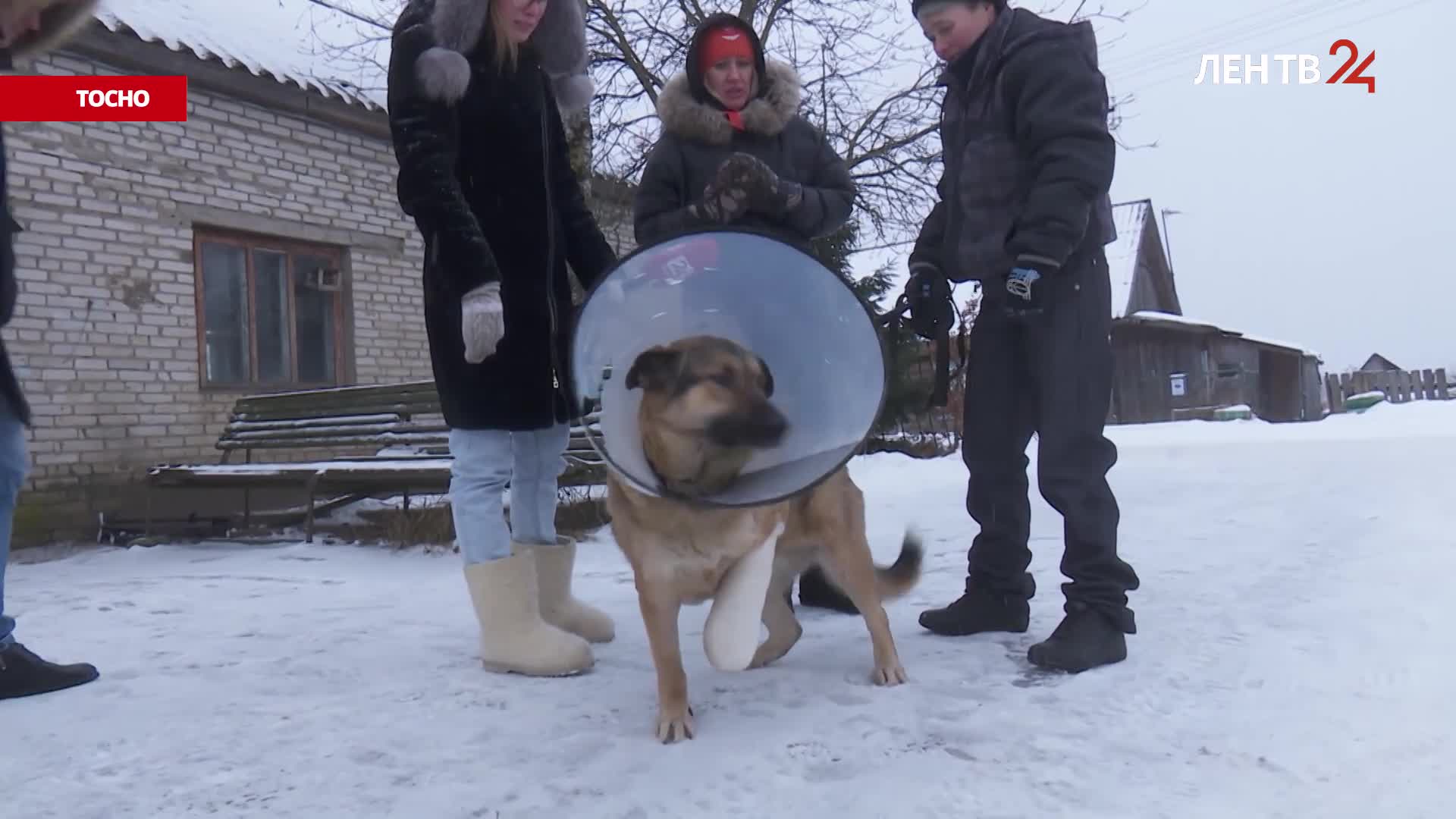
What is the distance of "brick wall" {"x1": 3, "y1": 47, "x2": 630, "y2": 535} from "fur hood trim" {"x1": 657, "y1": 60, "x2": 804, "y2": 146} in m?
4.83

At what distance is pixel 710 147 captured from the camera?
272 cm

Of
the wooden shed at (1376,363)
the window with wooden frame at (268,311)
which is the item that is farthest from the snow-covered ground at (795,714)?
the wooden shed at (1376,363)

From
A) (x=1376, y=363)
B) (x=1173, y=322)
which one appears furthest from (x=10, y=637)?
(x=1376, y=363)

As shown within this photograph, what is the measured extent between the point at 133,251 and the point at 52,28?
4.45 meters

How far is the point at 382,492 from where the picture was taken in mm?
5633

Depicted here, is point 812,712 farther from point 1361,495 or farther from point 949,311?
point 1361,495

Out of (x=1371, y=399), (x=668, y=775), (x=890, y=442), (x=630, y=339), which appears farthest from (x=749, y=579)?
(x=1371, y=399)

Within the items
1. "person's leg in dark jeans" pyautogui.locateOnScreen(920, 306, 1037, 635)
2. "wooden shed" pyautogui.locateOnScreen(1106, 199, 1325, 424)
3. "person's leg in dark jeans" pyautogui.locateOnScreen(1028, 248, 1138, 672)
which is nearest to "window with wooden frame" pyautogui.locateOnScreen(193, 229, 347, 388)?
"person's leg in dark jeans" pyautogui.locateOnScreen(920, 306, 1037, 635)

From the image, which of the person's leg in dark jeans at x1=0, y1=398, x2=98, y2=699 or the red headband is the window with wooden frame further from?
the red headband

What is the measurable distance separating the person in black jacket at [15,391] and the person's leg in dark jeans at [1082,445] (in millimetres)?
2580

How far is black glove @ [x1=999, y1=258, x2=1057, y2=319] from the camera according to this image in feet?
7.77

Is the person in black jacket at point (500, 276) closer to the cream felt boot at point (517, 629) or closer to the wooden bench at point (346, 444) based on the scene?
the cream felt boot at point (517, 629)

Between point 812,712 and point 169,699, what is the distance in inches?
62.7

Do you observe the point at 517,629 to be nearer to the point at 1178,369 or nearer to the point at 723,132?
the point at 723,132
